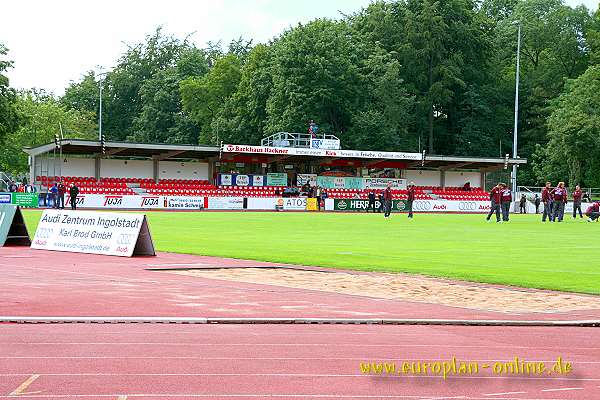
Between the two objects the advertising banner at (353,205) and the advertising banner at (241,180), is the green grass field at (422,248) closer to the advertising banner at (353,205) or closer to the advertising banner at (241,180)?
the advertising banner at (353,205)

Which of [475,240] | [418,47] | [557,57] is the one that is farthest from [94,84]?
[475,240]

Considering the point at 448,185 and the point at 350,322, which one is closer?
the point at 350,322

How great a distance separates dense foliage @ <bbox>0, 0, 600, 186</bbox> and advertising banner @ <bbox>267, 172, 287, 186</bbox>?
17.0 m

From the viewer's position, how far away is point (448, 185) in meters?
84.6

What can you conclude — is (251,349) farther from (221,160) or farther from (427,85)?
(427,85)

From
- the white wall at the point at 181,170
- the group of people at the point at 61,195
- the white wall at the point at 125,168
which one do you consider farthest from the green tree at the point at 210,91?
the group of people at the point at 61,195

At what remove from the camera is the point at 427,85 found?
104000mm

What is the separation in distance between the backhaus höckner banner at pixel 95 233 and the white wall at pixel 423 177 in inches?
2326

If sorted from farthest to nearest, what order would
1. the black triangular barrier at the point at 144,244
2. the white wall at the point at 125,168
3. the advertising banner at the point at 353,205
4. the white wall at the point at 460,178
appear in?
the white wall at the point at 460,178 → the white wall at the point at 125,168 → the advertising banner at the point at 353,205 → the black triangular barrier at the point at 144,244

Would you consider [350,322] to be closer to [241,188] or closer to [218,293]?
[218,293]

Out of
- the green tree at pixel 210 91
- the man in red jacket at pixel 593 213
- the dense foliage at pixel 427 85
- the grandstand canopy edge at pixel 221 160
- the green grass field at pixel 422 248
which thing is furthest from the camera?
the green tree at pixel 210 91

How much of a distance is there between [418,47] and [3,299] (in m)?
93.4

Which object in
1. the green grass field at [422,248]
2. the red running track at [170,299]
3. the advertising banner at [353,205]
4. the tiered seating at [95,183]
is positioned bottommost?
the advertising banner at [353,205]

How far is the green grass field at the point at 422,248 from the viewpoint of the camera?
19328mm
